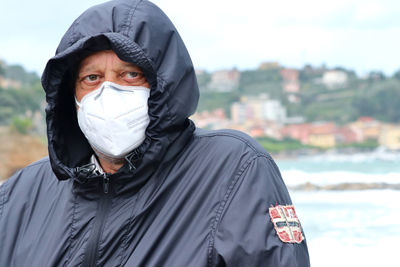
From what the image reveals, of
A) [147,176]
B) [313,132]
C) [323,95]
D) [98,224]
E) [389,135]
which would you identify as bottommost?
[313,132]

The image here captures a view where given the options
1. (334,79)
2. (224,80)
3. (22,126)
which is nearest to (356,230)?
(22,126)

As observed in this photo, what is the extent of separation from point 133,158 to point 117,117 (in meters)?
0.13

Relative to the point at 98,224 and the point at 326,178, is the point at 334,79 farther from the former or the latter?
the point at 98,224

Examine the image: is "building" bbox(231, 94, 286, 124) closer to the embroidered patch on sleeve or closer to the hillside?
the hillside

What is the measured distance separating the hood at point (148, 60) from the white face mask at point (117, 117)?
0.12ft

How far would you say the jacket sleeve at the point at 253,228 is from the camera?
148 cm

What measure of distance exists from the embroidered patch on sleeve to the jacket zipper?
1.58 ft

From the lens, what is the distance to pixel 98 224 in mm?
1684

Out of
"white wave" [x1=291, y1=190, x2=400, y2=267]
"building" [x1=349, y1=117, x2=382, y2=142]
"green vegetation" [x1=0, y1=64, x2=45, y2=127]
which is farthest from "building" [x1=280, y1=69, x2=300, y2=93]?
"white wave" [x1=291, y1=190, x2=400, y2=267]

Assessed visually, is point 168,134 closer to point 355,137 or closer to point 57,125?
point 57,125

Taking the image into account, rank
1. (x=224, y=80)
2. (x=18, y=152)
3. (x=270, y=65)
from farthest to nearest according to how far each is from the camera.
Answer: (x=270, y=65)
(x=224, y=80)
(x=18, y=152)

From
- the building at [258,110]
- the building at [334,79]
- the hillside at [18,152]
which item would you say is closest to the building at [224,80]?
the building at [258,110]

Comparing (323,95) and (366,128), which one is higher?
(323,95)

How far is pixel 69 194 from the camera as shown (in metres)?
1.83
